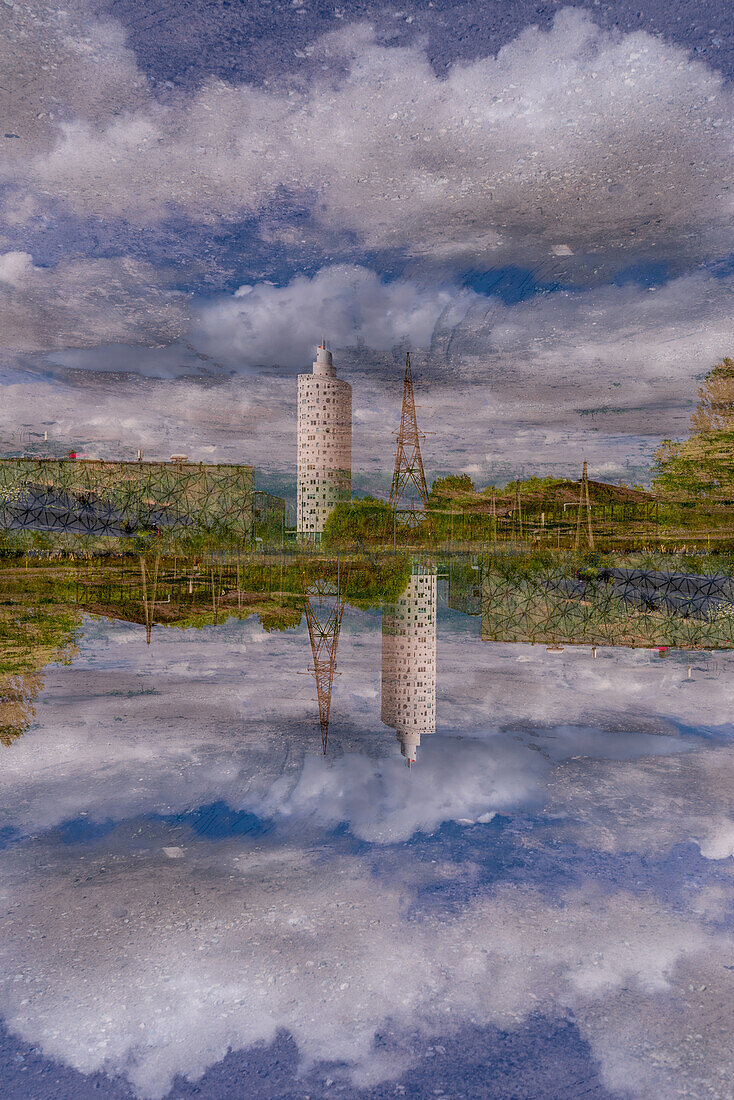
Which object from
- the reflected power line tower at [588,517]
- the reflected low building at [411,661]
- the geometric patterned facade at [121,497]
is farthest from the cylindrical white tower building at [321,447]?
the reflected power line tower at [588,517]

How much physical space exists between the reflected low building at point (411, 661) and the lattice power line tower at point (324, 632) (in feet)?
4.29

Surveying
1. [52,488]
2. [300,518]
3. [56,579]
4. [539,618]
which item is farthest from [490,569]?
[52,488]

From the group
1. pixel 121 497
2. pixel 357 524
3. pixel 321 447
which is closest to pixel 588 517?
pixel 357 524

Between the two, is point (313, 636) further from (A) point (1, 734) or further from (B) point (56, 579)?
(B) point (56, 579)

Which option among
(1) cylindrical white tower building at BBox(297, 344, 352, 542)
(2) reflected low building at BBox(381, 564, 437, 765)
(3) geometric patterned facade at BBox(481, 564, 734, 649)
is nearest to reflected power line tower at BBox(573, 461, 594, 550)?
(3) geometric patterned facade at BBox(481, 564, 734, 649)

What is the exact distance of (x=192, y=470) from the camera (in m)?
22.8

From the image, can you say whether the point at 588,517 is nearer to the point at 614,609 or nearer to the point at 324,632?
the point at 614,609

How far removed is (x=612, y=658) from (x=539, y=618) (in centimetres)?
281

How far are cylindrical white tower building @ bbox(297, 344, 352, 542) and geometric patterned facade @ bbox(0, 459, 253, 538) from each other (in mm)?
5830

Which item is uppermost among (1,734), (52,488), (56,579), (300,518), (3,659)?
(52,488)

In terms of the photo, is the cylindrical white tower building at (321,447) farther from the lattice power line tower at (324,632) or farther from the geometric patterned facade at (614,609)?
the geometric patterned facade at (614,609)

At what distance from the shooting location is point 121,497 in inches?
867

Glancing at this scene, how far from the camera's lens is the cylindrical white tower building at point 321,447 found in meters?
13.4

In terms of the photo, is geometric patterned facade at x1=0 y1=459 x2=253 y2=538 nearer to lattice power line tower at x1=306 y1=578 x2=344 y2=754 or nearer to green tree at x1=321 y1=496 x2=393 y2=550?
green tree at x1=321 y1=496 x2=393 y2=550
